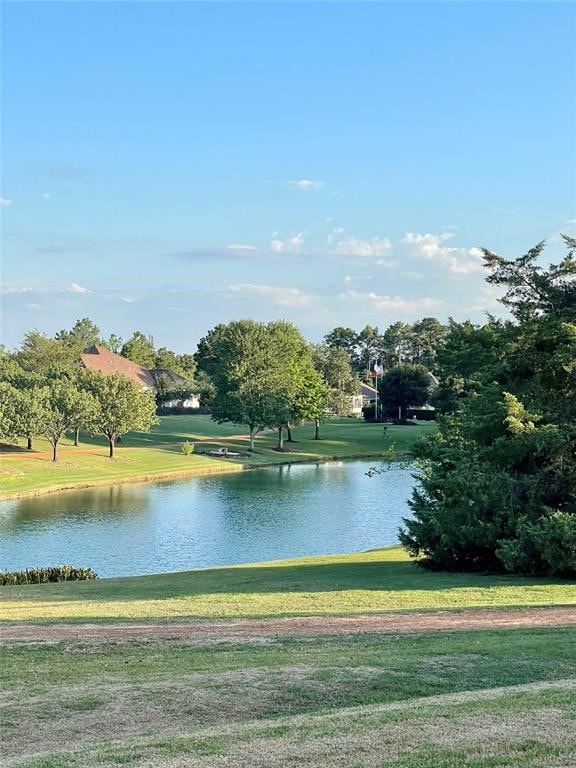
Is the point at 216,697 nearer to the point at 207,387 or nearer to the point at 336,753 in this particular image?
the point at 336,753

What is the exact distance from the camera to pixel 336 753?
6.53 m

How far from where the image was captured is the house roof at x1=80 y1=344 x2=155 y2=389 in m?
100

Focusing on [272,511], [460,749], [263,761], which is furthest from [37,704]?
[272,511]

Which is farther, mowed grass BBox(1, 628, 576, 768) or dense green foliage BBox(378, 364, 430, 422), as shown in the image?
dense green foliage BBox(378, 364, 430, 422)

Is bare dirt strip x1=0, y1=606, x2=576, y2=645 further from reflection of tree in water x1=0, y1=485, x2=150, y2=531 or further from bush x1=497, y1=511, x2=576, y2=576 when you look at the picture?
reflection of tree in water x1=0, y1=485, x2=150, y2=531

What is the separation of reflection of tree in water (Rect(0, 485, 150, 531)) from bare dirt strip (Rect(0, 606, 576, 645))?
26.5 meters

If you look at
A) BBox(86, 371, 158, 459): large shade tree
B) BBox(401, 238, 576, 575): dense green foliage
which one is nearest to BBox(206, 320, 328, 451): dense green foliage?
A: BBox(86, 371, 158, 459): large shade tree

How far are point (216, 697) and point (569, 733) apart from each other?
3.65 m

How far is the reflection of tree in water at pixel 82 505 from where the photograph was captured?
42.0 m

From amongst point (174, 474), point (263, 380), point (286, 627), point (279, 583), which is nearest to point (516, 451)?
point (279, 583)

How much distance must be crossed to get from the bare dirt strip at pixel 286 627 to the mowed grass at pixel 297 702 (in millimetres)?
527

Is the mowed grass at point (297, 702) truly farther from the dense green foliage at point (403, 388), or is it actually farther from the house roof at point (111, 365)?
the dense green foliage at point (403, 388)

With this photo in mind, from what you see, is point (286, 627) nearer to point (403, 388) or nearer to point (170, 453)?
point (170, 453)

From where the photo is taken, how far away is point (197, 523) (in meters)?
40.1
